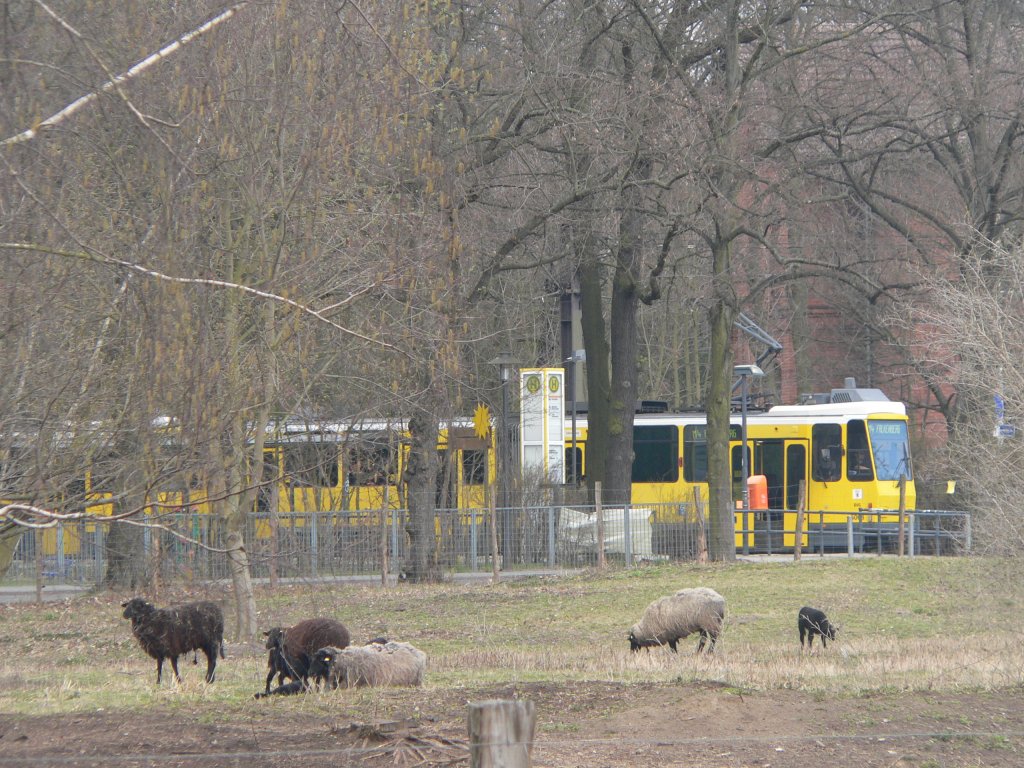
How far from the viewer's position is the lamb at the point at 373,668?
11000 mm

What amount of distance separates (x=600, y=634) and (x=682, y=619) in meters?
3.21

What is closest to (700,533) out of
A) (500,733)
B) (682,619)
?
(682,619)

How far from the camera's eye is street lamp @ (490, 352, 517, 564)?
24.3 m

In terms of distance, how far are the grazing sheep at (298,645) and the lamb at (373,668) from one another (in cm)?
15

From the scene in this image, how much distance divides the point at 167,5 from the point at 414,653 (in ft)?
19.9

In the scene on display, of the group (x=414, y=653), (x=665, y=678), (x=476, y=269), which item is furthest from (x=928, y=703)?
(x=476, y=269)

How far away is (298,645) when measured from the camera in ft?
36.6

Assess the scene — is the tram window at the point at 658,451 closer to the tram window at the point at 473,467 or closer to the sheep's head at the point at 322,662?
the tram window at the point at 473,467

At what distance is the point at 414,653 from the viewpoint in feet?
37.7

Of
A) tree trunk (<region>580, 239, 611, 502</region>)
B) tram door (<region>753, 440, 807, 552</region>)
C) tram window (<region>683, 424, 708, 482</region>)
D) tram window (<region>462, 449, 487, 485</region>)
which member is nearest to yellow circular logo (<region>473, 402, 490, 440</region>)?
tree trunk (<region>580, 239, 611, 502</region>)

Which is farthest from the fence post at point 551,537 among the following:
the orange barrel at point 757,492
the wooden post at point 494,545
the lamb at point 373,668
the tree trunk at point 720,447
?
the lamb at point 373,668

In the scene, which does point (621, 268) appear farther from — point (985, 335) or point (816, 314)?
point (816, 314)

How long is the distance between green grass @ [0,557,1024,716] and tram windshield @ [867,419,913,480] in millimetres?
6861

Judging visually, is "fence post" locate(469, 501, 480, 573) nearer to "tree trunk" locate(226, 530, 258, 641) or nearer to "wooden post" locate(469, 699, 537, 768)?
"tree trunk" locate(226, 530, 258, 641)
